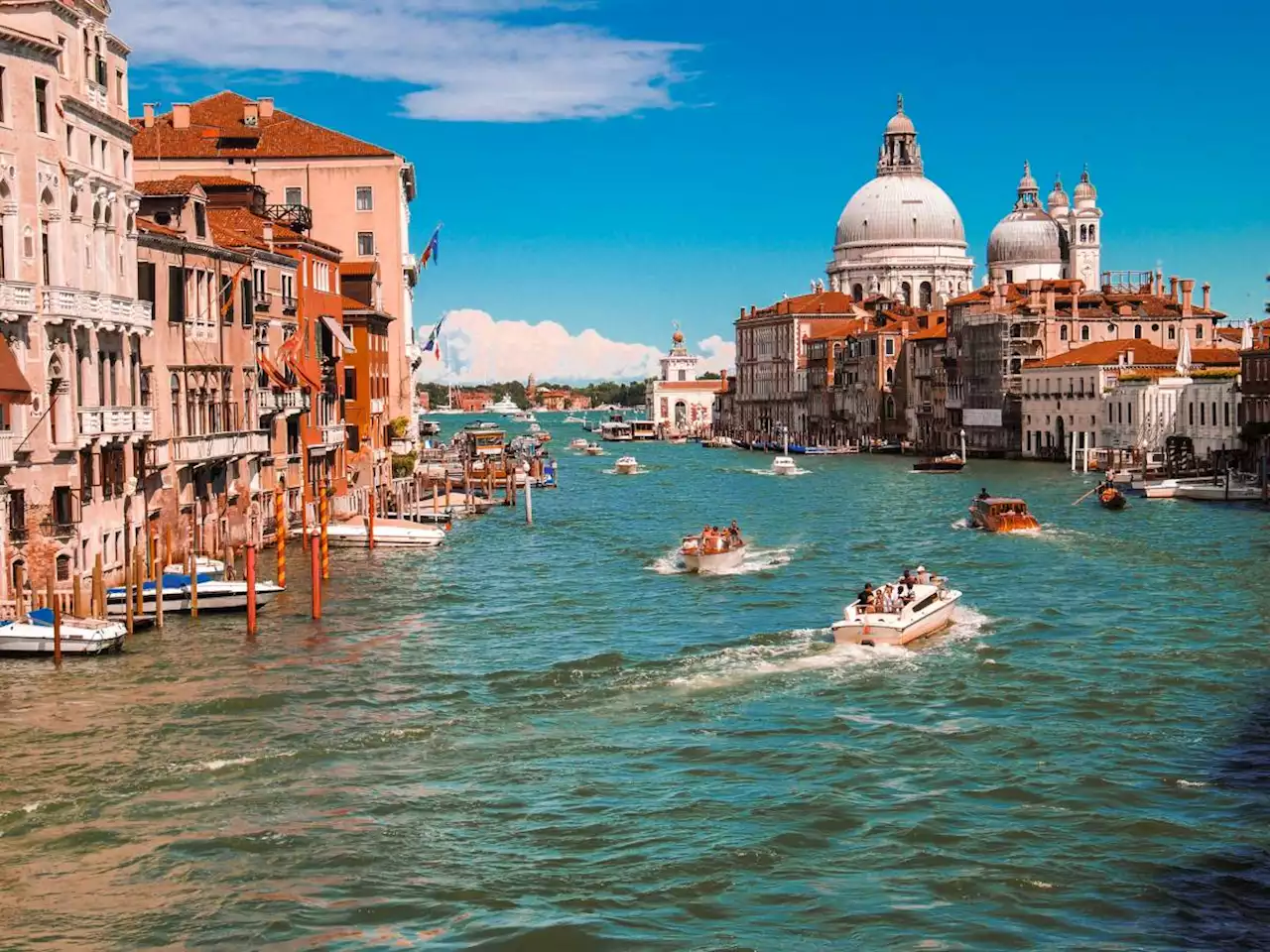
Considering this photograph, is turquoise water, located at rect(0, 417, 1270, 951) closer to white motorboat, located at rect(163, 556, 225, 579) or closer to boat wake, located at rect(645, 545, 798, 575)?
white motorboat, located at rect(163, 556, 225, 579)

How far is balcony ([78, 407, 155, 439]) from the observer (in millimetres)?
28375

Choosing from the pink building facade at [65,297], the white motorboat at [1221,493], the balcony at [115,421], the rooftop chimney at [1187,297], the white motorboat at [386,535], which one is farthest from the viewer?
the rooftop chimney at [1187,297]

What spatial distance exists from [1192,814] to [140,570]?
17.3m

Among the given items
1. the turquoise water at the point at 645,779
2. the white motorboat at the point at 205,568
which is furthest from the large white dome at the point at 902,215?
the white motorboat at the point at 205,568

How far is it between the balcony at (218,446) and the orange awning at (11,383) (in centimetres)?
890

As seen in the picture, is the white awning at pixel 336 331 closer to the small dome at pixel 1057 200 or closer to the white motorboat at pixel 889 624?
the white motorboat at pixel 889 624

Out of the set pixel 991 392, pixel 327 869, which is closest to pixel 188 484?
pixel 327 869

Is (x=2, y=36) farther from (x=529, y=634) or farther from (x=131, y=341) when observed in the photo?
(x=529, y=634)

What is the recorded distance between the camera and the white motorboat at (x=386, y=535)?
4484 cm

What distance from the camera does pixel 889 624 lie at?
27359 mm

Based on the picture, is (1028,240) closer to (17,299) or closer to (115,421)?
(115,421)

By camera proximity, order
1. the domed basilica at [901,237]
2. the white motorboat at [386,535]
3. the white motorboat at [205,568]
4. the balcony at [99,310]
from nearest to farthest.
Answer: the balcony at [99,310] → the white motorboat at [205,568] → the white motorboat at [386,535] → the domed basilica at [901,237]

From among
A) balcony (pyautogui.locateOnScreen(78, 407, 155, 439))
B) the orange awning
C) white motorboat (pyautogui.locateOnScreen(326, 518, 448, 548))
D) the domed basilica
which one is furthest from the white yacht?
the domed basilica

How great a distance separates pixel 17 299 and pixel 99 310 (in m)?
2.91
